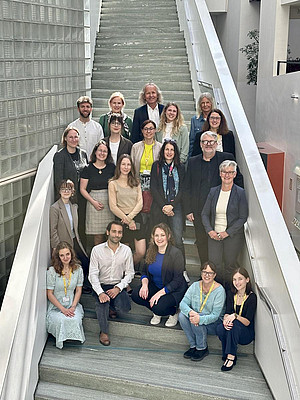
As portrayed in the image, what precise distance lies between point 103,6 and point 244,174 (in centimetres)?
643

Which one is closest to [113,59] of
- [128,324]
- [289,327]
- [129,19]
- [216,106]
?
[129,19]

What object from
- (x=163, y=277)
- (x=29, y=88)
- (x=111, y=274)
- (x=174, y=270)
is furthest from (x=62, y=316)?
(x=29, y=88)

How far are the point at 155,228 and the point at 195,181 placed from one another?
651 millimetres

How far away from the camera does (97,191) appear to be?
19.8 ft

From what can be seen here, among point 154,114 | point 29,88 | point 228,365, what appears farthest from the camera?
point 29,88

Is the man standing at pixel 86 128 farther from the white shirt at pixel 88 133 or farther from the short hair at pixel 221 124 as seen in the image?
the short hair at pixel 221 124

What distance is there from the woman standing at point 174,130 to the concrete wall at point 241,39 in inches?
421

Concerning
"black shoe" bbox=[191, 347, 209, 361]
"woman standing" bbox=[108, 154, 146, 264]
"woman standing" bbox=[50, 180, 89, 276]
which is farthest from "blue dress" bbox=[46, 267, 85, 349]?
"black shoe" bbox=[191, 347, 209, 361]

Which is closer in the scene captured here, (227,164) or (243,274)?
(243,274)

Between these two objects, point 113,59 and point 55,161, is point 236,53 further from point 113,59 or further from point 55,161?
point 55,161

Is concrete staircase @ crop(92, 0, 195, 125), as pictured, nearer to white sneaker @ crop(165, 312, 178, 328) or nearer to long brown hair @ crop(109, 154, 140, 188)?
long brown hair @ crop(109, 154, 140, 188)

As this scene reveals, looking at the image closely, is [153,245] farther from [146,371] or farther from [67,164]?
[67,164]

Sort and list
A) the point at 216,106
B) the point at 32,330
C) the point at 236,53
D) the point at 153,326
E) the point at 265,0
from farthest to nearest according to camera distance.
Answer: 1. the point at 236,53
2. the point at 265,0
3. the point at 216,106
4. the point at 153,326
5. the point at 32,330

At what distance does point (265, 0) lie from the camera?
14.5 metres
